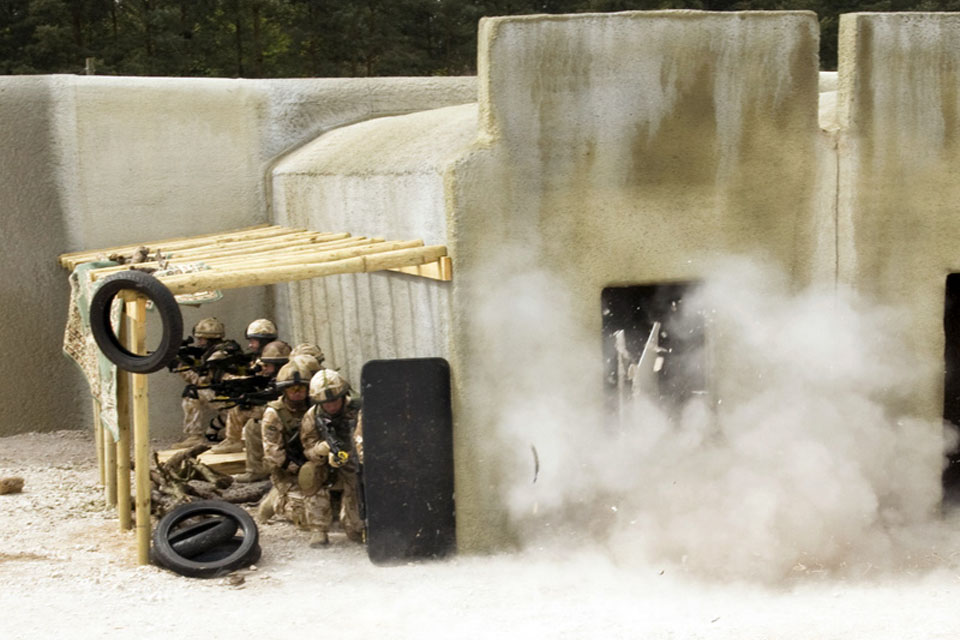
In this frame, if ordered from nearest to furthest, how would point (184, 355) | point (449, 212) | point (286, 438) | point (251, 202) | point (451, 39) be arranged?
point (449, 212)
point (286, 438)
point (184, 355)
point (251, 202)
point (451, 39)

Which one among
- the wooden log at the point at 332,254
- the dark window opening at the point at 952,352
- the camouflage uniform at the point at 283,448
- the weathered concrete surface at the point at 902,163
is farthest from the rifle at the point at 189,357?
the dark window opening at the point at 952,352

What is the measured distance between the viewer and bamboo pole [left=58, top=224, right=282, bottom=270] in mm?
12516

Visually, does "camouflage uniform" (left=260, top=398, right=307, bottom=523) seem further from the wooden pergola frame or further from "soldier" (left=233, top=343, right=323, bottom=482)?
the wooden pergola frame

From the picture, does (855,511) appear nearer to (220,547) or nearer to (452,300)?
(452,300)

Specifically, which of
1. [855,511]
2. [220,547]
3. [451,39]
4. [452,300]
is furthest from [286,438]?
[451,39]

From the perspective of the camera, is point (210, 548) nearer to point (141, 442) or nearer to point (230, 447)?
point (141, 442)

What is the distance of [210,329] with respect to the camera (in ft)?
42.5

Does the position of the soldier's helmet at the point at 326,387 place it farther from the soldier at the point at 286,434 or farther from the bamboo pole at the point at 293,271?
the bamboo pole at the point at 293,271

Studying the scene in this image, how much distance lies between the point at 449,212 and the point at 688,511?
2.77 meters

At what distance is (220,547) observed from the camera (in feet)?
30.9

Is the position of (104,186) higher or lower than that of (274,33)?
lower

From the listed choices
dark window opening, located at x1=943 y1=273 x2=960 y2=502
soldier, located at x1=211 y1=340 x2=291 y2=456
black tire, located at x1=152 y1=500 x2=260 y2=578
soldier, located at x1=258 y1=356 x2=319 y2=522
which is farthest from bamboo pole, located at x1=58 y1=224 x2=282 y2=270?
dark window opening, located at x1=943 y1=273 x2=960 y2=502

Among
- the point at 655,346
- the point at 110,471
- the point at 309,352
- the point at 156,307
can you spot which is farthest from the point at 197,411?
the point at 655,346

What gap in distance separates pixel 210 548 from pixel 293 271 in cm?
208
